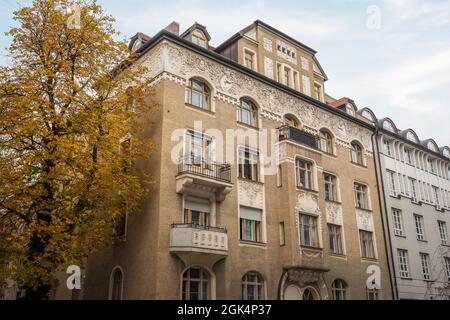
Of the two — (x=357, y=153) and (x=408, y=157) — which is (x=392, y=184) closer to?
(x=357, y=153)

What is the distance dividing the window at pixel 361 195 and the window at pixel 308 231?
20.9 ft

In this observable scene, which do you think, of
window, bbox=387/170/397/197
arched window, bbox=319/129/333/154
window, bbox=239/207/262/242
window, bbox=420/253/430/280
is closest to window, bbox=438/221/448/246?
window, bbox=420/253/430/280

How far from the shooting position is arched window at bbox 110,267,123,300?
22.5 metres

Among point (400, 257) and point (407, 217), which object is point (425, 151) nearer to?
point (407, 217)

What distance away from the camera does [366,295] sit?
28672 mm

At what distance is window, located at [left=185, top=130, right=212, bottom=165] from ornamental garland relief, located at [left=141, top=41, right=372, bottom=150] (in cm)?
315

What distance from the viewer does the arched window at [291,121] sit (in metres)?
28.8

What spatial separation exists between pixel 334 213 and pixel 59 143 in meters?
17.7

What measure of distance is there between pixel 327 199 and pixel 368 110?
12.1m

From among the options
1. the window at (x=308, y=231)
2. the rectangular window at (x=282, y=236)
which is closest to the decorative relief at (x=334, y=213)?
the window at (x=308, y=231)

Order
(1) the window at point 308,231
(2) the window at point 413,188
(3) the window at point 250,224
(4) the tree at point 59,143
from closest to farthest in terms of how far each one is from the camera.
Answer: (4) the tree at point 59,143
(3) the window at point 250,224
(1) the window at point 308,231
(2) the window at point 413,188

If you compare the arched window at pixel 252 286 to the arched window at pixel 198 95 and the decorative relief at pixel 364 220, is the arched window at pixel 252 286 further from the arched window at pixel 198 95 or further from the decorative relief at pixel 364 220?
the decorative relief at pixel 364 220
